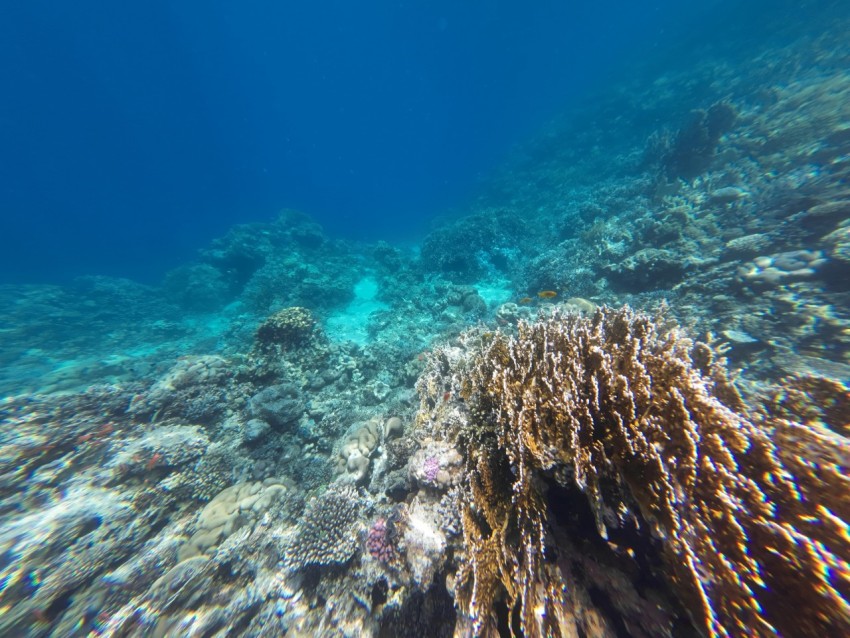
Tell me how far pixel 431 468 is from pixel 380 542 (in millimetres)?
1131

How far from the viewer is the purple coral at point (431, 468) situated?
3729mm

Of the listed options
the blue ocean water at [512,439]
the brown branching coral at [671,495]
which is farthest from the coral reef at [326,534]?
the brown branching coral at [671,495]

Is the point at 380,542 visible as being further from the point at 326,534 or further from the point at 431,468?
the point at 431,468

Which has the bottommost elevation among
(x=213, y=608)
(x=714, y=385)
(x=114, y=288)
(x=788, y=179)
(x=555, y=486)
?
(x=213, y=608)

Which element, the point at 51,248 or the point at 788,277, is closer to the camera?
the point at 788,277

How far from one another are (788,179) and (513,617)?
1442 cm

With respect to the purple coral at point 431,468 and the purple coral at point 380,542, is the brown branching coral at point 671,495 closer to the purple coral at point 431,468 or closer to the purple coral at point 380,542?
the purple coral at point 431,468

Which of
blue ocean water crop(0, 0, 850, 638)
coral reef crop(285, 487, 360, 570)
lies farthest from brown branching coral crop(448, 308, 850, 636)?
coral reef crop(285, 487, 360, 570)

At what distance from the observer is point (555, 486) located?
2.41 meters

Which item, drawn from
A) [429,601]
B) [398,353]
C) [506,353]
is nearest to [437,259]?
[398,353]

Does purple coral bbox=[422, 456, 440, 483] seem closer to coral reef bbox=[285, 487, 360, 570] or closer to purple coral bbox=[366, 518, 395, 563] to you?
purple coral bbox=[366, 518, 395, 563]

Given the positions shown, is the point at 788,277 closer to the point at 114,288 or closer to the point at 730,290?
the point at 730,290

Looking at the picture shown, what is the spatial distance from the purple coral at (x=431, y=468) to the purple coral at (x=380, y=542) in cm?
86

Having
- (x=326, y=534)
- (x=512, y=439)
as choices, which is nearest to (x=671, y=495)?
(x=512, y=439)
